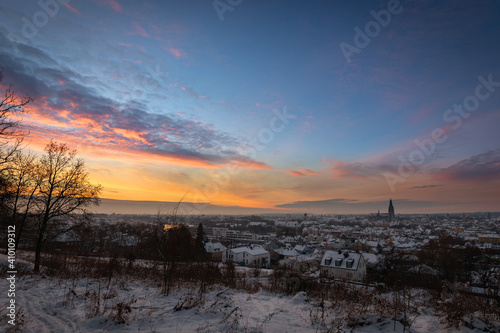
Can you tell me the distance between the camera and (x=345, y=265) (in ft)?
124

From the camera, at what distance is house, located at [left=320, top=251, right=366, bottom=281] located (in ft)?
119

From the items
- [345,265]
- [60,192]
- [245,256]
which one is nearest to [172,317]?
[60,192]

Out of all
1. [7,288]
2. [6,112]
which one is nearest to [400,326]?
[7,288]

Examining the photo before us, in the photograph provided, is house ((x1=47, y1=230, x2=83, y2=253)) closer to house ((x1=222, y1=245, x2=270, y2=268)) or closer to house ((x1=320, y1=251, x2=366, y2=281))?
house ((x1=222, y1=245, x2=270, y2=268))

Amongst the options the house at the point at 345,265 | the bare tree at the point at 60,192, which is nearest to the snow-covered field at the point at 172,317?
the bare tree at the point at 60,192

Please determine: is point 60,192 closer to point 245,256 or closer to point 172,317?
point 172,317

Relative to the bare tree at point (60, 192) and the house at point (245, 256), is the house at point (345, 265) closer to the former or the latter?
the house at point (245, 256)

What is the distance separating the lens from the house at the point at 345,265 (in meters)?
36.3

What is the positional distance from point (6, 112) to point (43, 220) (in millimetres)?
8186

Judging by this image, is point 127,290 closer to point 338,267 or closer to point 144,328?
point 144,328

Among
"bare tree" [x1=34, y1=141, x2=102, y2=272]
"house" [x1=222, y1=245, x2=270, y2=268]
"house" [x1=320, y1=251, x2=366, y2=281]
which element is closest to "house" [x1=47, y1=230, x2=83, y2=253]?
"bare tree" [x1=34, y1=141, x2=102, y2=272]

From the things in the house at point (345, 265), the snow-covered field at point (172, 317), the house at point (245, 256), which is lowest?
the house at point (245, 256)

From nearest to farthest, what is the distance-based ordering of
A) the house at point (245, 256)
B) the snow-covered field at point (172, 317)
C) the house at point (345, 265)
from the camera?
1. the snow-covered field at point (172, 317)
2. the house at point (345, 265)
3. the house at point (245, 256)

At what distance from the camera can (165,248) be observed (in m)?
9.00
